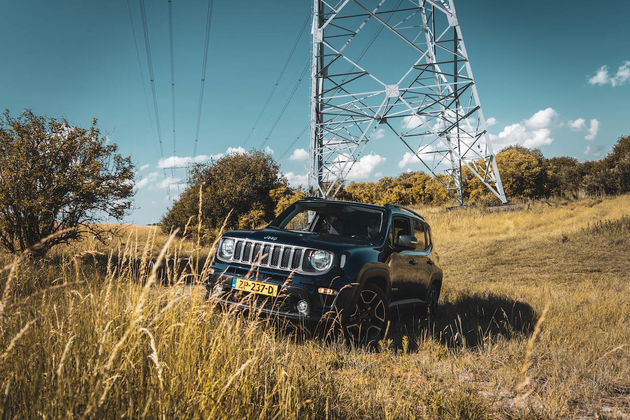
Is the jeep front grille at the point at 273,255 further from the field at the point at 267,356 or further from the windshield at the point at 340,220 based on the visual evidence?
the windshield at the point at 340,220

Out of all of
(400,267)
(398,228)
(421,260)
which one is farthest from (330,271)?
(421,260)

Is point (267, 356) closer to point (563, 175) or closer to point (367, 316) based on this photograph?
point (367, 316)

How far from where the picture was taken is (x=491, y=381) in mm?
3650

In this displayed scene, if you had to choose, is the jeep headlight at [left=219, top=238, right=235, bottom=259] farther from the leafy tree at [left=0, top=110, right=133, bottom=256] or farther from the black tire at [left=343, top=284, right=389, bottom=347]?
the leafy tree at [left=0, top=110, right=133, bottom=256]

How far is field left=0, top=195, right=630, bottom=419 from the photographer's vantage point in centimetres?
180

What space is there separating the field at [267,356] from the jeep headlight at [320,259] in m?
0.78

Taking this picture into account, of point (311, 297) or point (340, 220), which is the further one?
point (340, 220)

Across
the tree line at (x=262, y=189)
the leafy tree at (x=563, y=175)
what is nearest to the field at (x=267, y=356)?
the tree line at (x=262, y=189)

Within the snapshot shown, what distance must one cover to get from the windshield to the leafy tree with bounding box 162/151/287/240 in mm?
22641

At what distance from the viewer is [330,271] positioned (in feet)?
13.5

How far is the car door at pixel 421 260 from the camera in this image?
6.06 metres

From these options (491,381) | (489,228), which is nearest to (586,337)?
(491,381)

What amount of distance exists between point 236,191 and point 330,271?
86.0ft

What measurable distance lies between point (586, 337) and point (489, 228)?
14.5 meters
